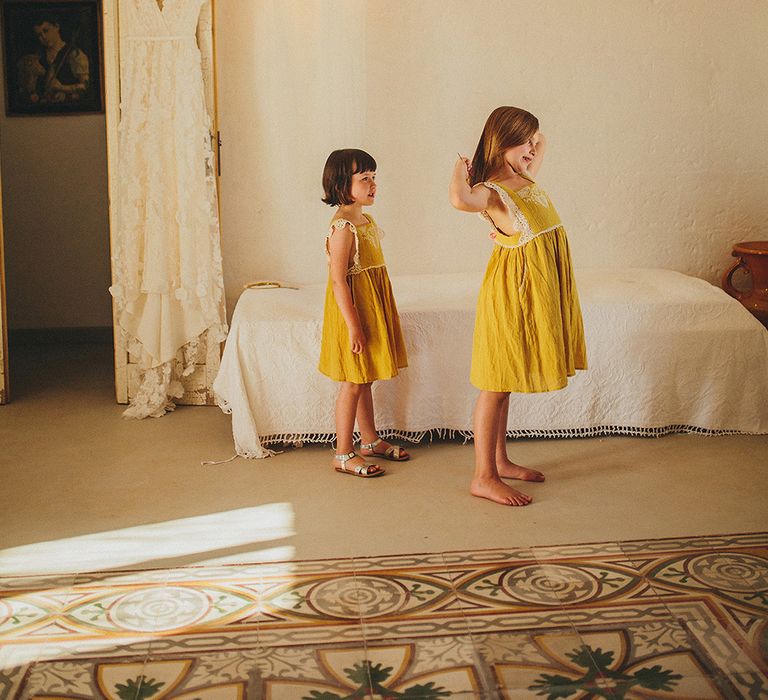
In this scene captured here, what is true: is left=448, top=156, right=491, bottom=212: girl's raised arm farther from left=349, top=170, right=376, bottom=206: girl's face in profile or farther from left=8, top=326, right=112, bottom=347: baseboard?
left=8, top=326, right=112, bottom=347: baseboard

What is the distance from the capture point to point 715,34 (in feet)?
14.3

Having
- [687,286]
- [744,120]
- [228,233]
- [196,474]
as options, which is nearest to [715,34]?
[744,120]

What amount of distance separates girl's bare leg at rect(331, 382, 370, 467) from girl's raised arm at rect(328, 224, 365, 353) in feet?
0.64

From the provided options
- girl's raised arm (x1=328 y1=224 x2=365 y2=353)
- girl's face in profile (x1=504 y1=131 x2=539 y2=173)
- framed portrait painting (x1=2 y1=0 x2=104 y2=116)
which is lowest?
girl's raised arm (x1=328 y1=224 x2=365 y2=353)

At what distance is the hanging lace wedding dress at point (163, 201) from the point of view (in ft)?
13.0

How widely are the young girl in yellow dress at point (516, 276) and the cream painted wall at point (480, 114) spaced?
135 centimetres

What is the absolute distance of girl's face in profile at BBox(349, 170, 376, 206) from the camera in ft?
10.6

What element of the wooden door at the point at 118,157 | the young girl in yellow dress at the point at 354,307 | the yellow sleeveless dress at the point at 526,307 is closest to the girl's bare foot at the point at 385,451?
the young girl in yellow dress at the point at 354,307

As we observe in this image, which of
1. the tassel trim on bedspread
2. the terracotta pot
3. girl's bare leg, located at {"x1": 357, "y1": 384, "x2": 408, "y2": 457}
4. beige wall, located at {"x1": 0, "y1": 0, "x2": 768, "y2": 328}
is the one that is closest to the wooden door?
beige wall, located at {"x1": 0, "y1": 0, "x2": 768, "y2": 328}

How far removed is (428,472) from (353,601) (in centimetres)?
102

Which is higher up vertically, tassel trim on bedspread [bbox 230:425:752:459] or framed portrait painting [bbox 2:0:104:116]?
framed portrait painting [bbox 2:0:104:116]

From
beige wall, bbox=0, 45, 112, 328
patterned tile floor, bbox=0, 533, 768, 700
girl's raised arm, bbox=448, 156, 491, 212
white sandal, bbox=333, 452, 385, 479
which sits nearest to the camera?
patterned tile floor, bbox=0, 533, 768, 700

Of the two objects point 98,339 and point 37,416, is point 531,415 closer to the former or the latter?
point 37,416

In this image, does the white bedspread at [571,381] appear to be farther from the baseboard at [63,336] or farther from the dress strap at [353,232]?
the baseboard at [63,336]
